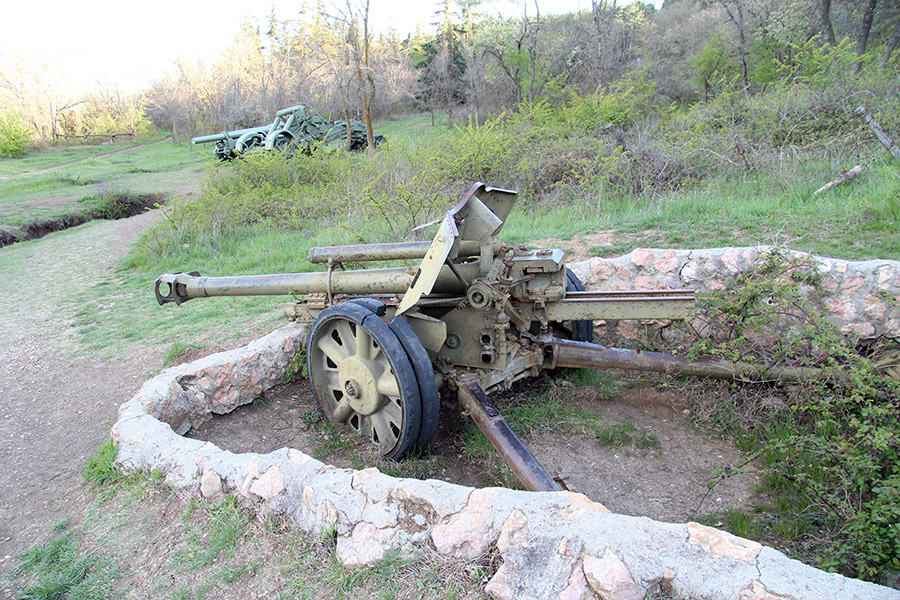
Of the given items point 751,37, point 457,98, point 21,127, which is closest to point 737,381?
point 751,37

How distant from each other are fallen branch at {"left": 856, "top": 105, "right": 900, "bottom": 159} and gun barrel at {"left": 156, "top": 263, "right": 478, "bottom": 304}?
22.7 ft

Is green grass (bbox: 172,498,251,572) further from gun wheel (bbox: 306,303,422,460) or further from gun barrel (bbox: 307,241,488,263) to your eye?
gun barrel (bbox: 307,241,488,263)

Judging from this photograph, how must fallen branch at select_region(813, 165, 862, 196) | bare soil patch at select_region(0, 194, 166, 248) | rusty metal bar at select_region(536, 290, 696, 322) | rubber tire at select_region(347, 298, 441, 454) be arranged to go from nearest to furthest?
rubber tire at select_region(347, 298, 441, 454) → rusty metal bar at select_region(536, 290, 696, 322) → fallen branch at select_region(813, 165, 862, 196) → bare soil patch at select_region(0, 194, 166, 248)

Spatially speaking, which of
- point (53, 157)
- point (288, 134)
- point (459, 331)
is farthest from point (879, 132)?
point (53, 157)

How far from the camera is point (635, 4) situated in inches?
1232

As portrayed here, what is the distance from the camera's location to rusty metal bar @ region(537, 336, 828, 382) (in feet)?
10.7

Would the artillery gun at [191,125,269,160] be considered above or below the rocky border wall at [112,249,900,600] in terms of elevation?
above

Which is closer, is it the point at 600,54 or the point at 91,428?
the point at 91,428

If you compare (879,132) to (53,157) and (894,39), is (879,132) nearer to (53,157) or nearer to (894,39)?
(894,39)

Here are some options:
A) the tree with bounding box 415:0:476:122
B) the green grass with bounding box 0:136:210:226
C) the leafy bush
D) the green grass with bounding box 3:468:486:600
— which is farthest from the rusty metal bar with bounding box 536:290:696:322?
the tree with bounding box 415:0:476:122

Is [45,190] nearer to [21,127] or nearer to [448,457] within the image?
[21,127]

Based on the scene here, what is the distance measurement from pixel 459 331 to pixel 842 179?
592 centimetres

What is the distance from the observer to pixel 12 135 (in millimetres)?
28078

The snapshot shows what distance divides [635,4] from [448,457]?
1363 inches
